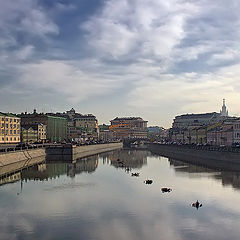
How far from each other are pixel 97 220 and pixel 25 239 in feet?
28.7

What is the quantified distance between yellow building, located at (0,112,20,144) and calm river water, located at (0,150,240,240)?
69.5 meters

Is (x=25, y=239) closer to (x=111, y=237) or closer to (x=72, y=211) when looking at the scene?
(x=111, y=237)

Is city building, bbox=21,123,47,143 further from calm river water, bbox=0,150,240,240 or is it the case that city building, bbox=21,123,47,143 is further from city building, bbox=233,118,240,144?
calm river water, bbox=0,150,240,240

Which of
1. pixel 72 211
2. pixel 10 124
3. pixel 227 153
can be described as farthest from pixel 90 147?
pixel 72 211

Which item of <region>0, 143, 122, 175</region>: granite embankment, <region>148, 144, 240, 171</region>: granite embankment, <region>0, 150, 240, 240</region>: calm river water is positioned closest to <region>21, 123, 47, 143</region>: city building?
<region>0, 143, 122, 175</region>: granite embankment

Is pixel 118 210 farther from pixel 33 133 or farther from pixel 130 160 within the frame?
pixel 33 133

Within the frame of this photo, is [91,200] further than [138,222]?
Yes

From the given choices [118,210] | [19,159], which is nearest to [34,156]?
[19,159]

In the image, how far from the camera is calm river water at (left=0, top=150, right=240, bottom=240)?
117 ft

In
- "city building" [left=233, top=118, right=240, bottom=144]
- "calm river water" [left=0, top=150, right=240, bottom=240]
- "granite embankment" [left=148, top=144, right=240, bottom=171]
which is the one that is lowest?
"calm river water" [left=0, top=150, right=240, bottom=240]

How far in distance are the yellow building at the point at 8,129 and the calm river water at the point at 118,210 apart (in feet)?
228

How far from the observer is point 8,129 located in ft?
469

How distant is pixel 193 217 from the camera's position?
Answer: 41.7 meters

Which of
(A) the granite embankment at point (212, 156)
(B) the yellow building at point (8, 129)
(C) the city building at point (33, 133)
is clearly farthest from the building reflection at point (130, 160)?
(C) the city building at point (33, 133)
